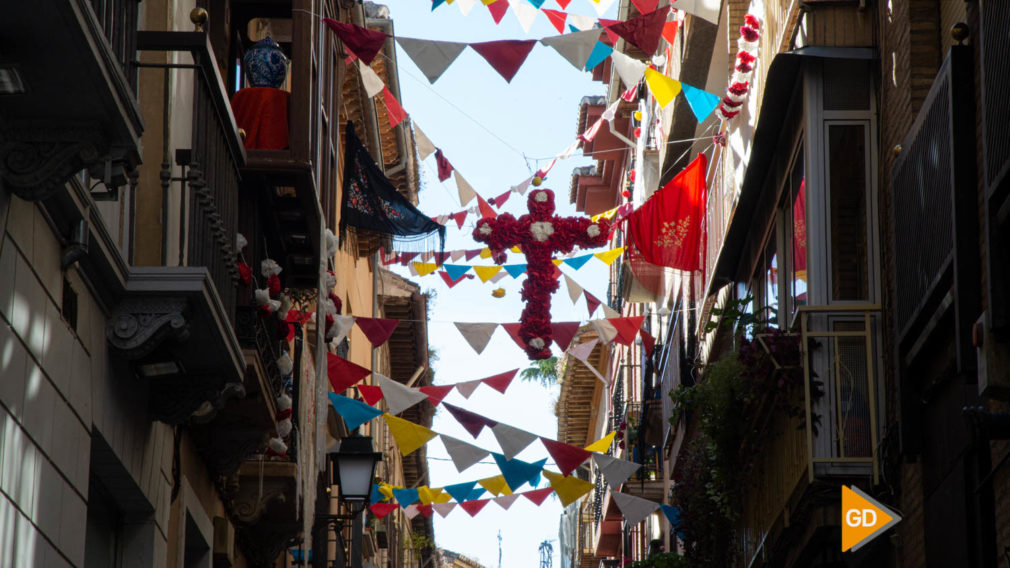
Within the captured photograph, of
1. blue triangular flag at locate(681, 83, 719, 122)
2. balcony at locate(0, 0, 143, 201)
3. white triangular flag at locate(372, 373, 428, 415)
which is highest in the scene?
blue triangular flag at locate(681, 83, 719, 122)

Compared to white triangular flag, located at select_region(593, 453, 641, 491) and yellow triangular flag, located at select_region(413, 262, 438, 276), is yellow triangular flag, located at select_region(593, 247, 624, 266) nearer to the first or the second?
yellow triangular flag, located at select_region(413, 262, 438, 276)

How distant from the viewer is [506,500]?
20047 millimetres

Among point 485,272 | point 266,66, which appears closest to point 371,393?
point 485,272

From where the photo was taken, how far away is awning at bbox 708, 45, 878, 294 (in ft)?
37.5

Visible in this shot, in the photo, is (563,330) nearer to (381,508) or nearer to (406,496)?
(406,496)

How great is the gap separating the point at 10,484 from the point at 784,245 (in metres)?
8.02

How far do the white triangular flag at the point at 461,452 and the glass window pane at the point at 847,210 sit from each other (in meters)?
6.15

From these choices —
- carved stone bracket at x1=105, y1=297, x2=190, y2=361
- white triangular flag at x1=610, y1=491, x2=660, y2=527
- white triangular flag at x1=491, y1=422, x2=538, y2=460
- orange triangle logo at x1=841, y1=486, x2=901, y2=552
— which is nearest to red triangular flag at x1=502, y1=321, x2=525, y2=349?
white triangular flag at x1=491, y1=422, x2=538, y2=460

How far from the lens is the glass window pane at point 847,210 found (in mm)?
11406

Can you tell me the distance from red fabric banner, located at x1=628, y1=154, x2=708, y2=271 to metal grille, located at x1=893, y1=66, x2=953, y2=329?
801cm

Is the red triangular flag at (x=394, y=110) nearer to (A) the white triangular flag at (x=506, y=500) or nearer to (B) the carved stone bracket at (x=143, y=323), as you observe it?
(A) the white triangular flag at (x=506, y=500)

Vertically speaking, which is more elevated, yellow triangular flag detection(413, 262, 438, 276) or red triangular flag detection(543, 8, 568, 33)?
red triangular flag detection(543, 8, 568, 33)

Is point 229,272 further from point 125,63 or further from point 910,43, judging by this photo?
point 910,43

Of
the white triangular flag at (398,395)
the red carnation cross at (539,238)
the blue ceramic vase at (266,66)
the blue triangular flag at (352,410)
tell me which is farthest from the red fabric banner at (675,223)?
the blue ceramic vase at (266,66)
